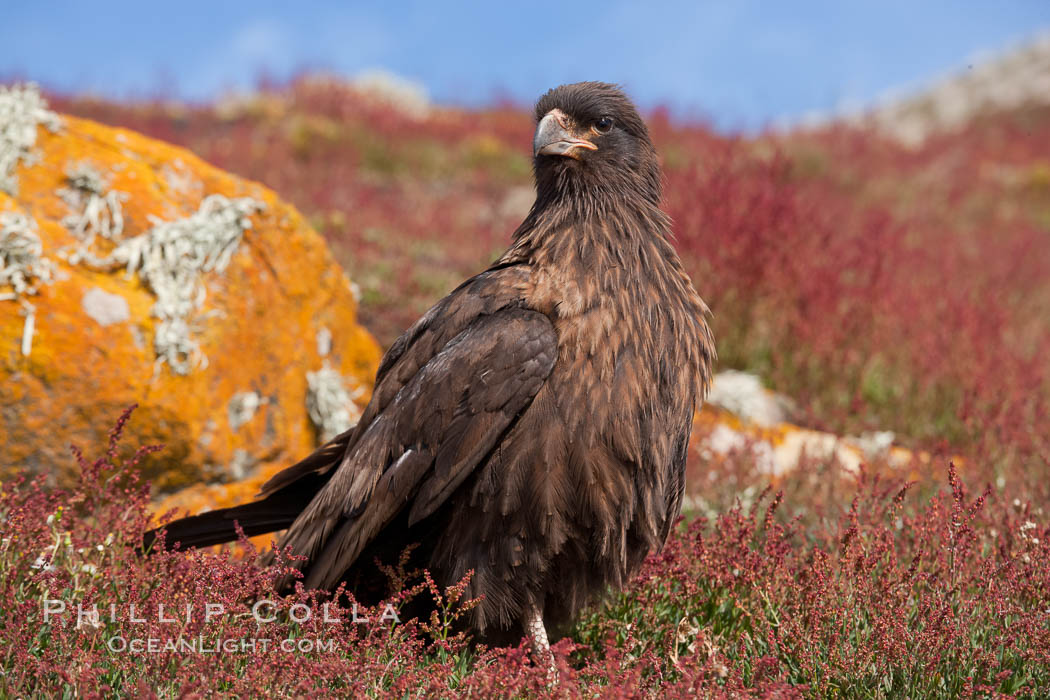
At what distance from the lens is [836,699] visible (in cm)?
256

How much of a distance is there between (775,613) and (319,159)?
9754 mm

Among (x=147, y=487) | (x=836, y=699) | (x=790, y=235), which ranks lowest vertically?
(x=836, y=699)

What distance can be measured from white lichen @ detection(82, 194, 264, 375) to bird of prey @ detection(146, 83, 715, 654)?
43.1 inches

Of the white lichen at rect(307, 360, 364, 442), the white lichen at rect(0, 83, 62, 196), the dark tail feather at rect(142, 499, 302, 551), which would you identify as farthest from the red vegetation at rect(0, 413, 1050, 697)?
the white lichen at rect(0, 83, 62, 196)

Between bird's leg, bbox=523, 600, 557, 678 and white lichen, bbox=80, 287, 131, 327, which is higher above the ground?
white lichen, bbox=80, 287, 131, 327

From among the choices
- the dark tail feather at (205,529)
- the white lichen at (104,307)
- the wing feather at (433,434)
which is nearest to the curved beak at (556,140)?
the wing feather at (433,434)

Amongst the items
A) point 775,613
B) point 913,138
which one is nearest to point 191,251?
point 775,613

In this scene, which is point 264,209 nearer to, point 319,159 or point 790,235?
point 790,235

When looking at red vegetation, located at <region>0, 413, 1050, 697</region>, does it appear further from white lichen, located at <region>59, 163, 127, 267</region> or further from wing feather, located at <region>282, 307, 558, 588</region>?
white lichen, located at <region>59, 163, 127, 267</region>

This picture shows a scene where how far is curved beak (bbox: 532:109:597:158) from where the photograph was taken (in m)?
3.11

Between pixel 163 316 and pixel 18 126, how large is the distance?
50.7 inches

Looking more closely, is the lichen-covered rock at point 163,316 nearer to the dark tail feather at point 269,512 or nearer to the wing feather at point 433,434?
the dark tail feather at point 269,512

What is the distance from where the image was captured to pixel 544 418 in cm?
264

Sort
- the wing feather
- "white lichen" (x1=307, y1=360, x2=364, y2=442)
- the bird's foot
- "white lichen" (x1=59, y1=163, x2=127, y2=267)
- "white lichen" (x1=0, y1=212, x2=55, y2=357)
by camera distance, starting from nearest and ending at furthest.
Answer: the wing feather → the bird's foot → "white lichen" (x1=0, y1=212, x2=55, y2=357) → "white lichen" (x1=59, y1=163, x2=127, y2=267) → "white lichen" (x1=307, y1=360, x2=364, y2=442)
